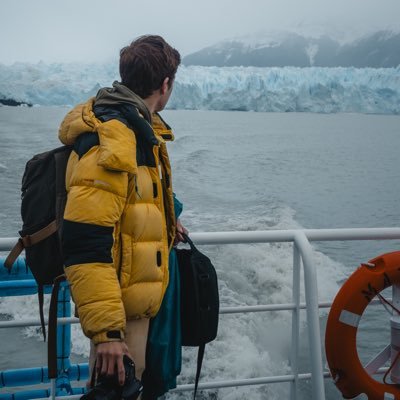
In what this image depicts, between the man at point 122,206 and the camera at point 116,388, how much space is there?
0.02 meters

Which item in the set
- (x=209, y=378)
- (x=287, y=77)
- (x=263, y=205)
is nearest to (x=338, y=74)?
(x=287, y=77)

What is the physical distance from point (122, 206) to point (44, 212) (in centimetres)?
20

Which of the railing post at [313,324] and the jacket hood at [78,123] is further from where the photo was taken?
the railing post at [313,324]

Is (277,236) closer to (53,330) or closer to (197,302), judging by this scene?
(197,302)

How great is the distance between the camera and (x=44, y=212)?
1.12 metres

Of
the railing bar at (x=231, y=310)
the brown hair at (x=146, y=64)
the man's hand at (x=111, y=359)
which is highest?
the brown hair at (x=146, y=64)

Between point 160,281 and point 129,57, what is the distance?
511mm

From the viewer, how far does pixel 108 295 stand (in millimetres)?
1003

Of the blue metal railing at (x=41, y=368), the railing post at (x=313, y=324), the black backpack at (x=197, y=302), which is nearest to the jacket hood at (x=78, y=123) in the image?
the black backpack at (x=197, y=302)

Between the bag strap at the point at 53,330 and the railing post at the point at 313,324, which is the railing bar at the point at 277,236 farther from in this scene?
the bag strap at the point at 53,330

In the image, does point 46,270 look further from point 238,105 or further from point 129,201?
point 238,105

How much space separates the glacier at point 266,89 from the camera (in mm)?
56156

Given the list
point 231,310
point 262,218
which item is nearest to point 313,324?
point 231,310

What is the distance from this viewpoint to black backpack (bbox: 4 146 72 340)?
3.64ft
